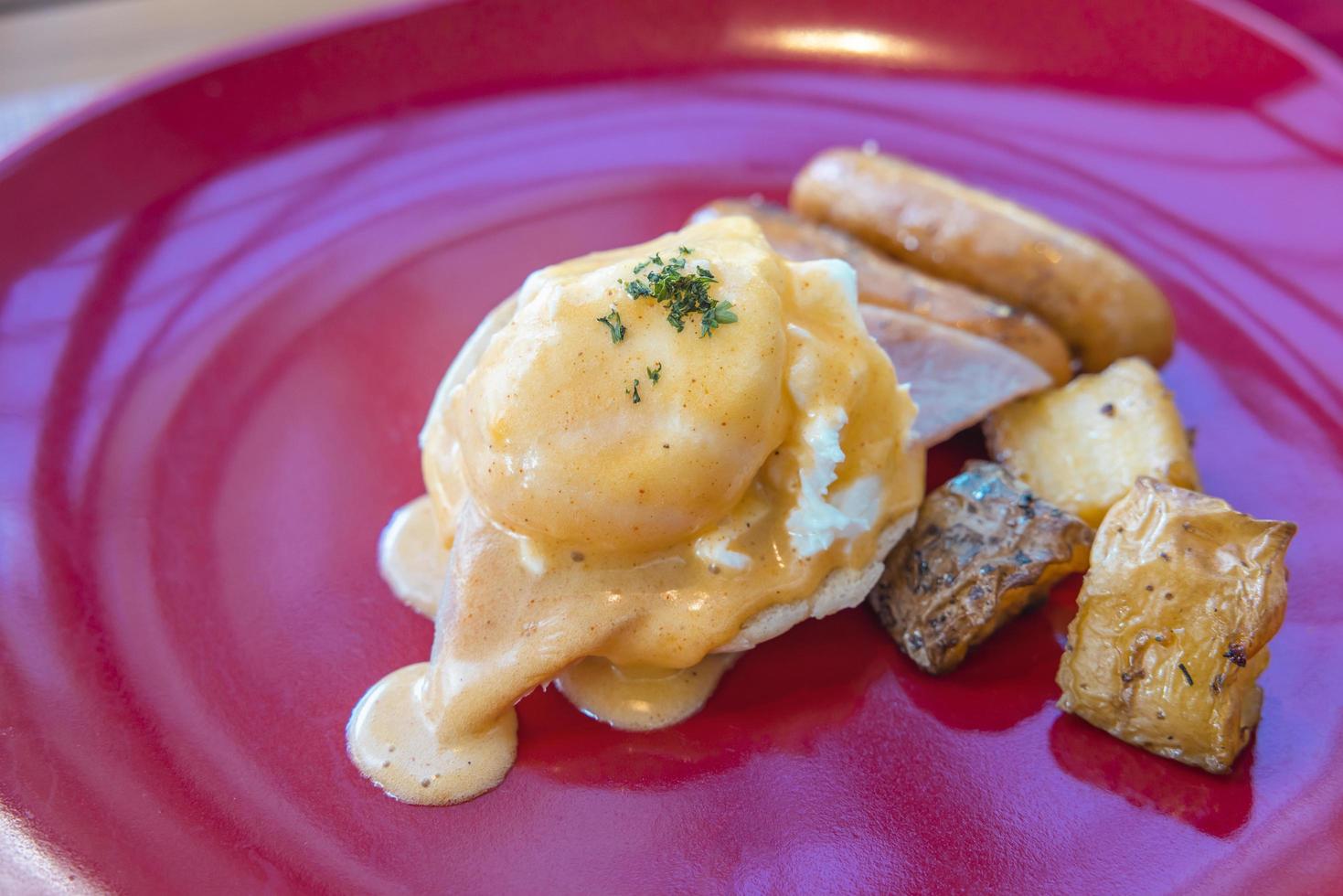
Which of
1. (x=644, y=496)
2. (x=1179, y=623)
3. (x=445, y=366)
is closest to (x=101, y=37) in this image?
(x=445, y=366)

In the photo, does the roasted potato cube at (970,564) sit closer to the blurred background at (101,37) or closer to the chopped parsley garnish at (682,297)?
the chopped parsley garnish at (682,297)

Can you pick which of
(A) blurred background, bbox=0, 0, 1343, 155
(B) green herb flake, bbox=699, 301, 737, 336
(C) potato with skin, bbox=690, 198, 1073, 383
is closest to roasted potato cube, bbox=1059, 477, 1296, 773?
(C) potato with skin, bbox=690, 198, 1073, 383

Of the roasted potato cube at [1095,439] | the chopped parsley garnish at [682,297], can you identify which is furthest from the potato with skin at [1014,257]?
the chopped parsley garnish at [682,297]

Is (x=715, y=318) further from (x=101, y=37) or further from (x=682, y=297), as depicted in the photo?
(x=101, y=37)

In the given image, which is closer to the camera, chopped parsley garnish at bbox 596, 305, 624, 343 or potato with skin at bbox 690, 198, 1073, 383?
chopped parsley garnish at bbox 596, 305, 624, 343

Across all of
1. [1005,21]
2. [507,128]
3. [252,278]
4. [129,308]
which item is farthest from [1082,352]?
[129,308]

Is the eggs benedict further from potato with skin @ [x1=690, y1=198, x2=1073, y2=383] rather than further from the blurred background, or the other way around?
the blurred background
